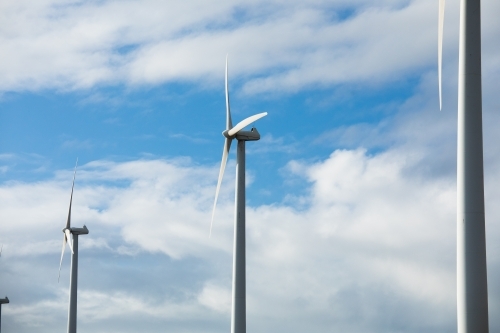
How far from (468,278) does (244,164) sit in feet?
103

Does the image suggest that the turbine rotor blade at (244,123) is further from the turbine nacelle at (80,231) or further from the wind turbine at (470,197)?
the turbine nacelle at (80,231)

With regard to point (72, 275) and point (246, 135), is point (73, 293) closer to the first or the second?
point (72, 275)

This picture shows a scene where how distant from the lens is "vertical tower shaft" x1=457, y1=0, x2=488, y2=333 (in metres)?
28.9

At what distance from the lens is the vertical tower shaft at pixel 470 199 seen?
28922 mm

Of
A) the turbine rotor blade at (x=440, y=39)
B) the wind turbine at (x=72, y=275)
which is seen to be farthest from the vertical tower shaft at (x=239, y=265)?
the wind turbine at (x=72, y=275)

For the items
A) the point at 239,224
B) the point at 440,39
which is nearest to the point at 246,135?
the point at 239,224

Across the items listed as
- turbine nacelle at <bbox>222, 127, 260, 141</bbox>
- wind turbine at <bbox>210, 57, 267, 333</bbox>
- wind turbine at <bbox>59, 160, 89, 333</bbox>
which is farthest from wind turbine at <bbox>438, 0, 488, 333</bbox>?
wind turbine at <bbox>59, 160, 89, 333</bbox>

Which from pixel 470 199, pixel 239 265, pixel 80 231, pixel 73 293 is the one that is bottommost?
pixel 470 199

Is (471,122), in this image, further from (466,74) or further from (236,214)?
(236,214)

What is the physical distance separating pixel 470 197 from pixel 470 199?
72 mm

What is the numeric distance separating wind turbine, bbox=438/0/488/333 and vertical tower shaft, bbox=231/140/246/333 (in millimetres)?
28772

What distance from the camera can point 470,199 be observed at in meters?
29.5

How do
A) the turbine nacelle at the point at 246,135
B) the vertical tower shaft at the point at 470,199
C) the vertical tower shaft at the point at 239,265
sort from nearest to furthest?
1. the vertical tower shaft at the point at 470,199
2. the vertical tower shaft at the point at 239,265
3. the turbine nacelle at the point at 246,135

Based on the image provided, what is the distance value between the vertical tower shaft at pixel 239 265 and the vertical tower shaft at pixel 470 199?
28768 mm
